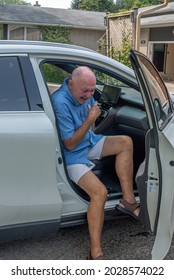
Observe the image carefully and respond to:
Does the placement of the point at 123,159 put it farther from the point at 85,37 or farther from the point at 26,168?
the point at 85,37

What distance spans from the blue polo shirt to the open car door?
61cm

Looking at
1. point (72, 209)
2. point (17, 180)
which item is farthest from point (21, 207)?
point (72, 209)

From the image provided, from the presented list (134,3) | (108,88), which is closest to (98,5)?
(134,3)

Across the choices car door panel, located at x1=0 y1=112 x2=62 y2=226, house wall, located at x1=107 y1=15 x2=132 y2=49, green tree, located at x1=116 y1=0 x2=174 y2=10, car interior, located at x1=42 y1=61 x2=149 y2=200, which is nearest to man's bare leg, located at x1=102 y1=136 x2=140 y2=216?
car interior, located at x1=42 y1=61 x2=149 y2=200

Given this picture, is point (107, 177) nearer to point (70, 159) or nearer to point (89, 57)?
point (70, 159)

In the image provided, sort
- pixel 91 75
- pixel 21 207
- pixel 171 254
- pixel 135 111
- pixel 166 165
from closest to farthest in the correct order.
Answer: pixel 166 165
pixel 21 207
pixel 91 75
pixel 171 254
pixel 135 111

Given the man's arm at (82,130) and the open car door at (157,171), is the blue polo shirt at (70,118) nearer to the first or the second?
the man's arm at (82,130)

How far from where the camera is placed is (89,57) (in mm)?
2916

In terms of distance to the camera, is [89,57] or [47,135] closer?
[47,135]

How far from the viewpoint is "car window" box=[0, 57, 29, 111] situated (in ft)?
8.38

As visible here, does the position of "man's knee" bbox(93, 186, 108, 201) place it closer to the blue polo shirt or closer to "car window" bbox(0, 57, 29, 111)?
the blue polo shirt

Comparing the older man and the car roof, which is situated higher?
the car roof

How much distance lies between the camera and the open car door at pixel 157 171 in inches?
95.6

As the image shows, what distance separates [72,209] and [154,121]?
987mm
